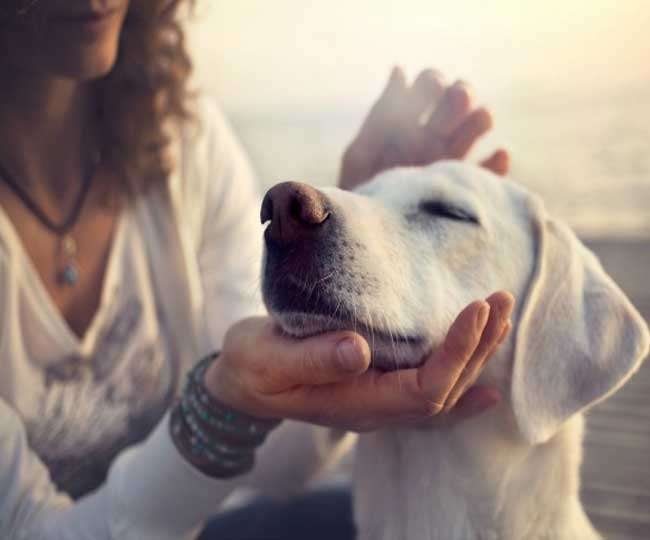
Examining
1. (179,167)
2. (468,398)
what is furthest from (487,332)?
(179,167)

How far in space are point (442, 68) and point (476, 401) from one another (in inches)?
31.5

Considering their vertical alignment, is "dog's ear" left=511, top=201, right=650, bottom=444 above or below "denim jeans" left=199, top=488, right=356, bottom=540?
above

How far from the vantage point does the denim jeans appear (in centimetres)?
180

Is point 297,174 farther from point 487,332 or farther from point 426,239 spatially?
point 487,332

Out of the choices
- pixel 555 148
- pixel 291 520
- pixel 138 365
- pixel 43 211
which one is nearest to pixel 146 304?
pixel 138 365

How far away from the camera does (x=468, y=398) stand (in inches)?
50.0

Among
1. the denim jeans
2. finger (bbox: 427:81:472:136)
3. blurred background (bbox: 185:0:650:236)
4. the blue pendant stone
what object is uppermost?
blurred background (bbox: 185:0:650:236)

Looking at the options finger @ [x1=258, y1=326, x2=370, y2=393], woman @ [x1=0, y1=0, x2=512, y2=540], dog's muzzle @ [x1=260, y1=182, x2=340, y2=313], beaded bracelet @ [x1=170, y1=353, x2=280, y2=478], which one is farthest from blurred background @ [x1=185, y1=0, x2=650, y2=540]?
beaded bracelet @ [x1=170, y1=353, x2=280, y2=478]

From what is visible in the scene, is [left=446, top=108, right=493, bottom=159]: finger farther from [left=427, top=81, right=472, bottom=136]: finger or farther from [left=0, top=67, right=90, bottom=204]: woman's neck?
[left=0, top=67, right=90, bottom=204]: woman's neck

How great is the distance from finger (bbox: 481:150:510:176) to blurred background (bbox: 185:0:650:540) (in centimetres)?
9

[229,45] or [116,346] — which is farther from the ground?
[229,45]

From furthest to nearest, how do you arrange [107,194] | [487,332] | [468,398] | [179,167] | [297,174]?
[179,167]
[107,194]
[297,174]
[468,398]
[487,332]

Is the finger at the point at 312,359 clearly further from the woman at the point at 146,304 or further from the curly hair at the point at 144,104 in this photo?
the curly hair at the point at 144,104

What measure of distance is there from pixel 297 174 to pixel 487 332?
703 millimetres
